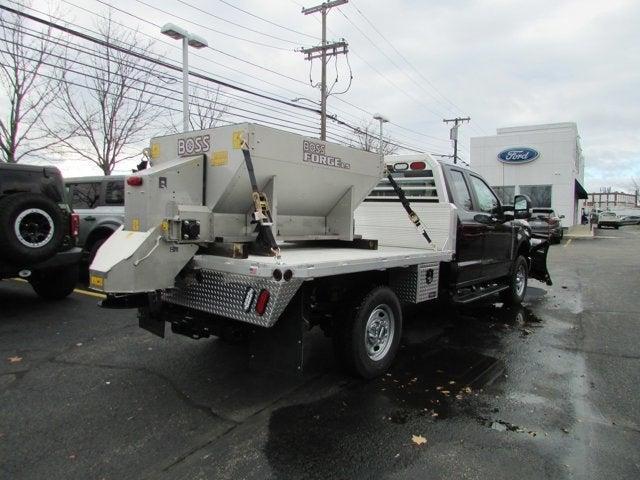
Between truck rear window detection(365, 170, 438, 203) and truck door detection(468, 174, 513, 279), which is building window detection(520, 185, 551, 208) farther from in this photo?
truck rear window detection(365, 170, 438, 203)

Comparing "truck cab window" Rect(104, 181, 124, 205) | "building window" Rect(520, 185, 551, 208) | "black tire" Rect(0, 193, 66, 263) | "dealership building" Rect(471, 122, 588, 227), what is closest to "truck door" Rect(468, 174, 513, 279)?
"black tire" Rect(0, 193, 66, 263)

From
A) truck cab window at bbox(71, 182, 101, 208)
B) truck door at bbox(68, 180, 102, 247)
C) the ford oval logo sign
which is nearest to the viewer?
truck door at bbox(68, 180, 102, 247)

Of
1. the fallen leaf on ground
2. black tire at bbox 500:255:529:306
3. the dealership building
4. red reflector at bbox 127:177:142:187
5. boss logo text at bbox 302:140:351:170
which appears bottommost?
the fallen leaf on ground

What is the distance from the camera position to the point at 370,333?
4754 mm

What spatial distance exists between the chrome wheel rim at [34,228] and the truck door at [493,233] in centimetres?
582

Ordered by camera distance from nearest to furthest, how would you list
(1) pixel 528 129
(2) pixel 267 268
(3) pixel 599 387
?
(2) pixel 267 268, (3) pixel 599 387, (1) pixel 528 129

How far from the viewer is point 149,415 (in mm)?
3898

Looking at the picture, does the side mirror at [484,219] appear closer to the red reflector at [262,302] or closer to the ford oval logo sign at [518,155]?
the red reflector at [262,302]

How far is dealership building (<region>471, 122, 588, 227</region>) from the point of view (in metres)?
32.5

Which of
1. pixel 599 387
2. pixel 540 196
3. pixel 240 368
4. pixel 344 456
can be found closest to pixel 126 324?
pixel 240 368

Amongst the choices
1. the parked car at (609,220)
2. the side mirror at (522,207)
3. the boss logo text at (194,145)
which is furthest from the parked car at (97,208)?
the parked car at (609,220)

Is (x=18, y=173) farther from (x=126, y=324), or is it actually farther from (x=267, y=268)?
(x=267, y=268)

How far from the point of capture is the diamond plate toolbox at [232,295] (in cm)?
368

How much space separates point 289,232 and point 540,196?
32.2 meters
